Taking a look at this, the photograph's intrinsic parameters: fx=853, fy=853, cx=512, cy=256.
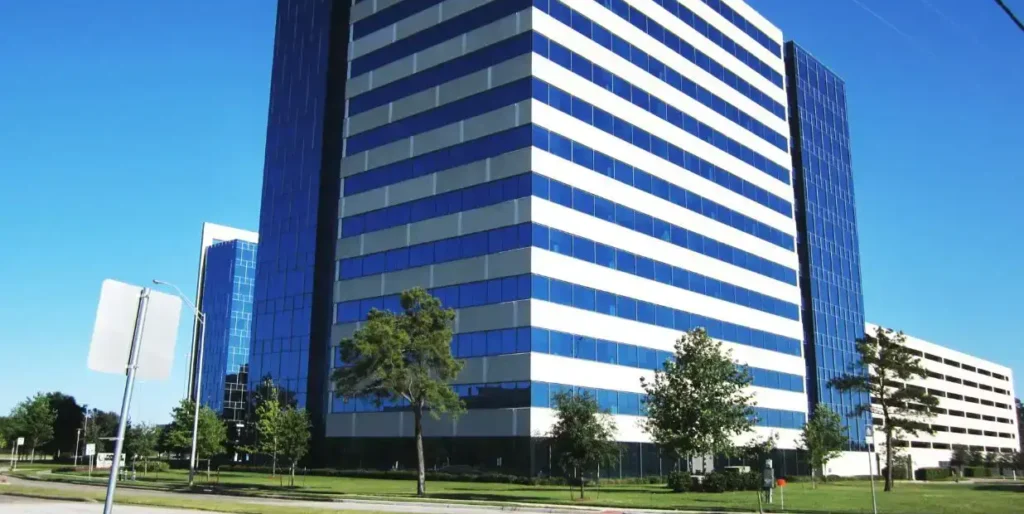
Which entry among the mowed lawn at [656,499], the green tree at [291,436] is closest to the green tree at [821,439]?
the mowed lawn at [656,499]

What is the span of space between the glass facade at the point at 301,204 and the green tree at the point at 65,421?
59672 mm

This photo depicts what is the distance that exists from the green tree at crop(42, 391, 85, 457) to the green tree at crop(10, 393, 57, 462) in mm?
18489

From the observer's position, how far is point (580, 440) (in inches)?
1593

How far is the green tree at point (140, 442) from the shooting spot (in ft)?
210

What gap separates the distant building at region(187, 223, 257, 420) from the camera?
93250 millimetres

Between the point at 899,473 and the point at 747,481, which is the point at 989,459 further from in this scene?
the point at 747,481

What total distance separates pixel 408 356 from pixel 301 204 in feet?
101

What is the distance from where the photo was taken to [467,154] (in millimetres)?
58031

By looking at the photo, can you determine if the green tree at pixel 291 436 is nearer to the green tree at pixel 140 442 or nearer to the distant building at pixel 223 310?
the green tree at pixel 140 442

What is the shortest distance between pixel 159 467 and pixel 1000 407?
14233cm

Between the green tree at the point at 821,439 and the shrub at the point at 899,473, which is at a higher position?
the green tree at the point at 821,439

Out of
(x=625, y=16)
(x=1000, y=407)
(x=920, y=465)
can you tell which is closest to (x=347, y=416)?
(x=625, y=16)

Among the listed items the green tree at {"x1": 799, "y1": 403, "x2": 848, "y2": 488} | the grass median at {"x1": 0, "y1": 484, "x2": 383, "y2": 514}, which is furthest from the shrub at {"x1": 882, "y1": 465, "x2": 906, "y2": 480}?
the grass median at {"x1": 0, "y1": 484, "x2": 383, "y2": 514}

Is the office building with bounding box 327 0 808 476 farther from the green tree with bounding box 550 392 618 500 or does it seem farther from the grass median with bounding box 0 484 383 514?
the grass median with bounding box 0 484 383 514
